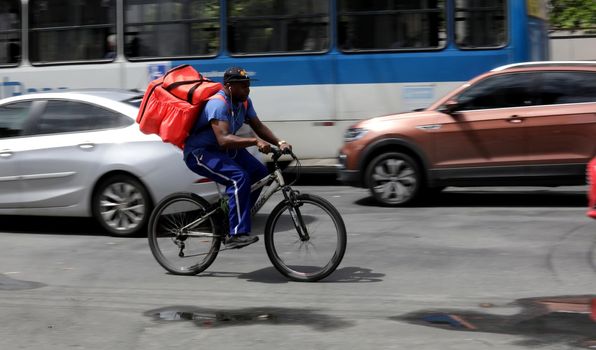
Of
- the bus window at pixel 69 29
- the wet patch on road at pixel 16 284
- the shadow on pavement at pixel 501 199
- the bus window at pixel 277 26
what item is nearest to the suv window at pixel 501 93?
the shadow on pavement at pixel 501 199

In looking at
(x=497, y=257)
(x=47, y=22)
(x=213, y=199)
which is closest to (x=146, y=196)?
(x=213, y=199)

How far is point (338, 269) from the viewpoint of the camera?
7.51 m

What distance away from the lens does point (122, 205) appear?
30.6 feet

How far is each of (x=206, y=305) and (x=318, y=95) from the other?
7440mm

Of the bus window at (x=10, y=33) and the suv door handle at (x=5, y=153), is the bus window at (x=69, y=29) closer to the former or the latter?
the bus window at (x=10, y=33)

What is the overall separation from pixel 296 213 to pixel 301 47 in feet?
22.8

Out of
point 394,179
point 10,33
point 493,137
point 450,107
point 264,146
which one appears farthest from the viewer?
point 10,33

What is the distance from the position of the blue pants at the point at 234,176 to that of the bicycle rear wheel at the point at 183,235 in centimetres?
28

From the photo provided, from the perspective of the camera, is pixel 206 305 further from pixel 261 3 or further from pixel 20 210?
pixel 261 3

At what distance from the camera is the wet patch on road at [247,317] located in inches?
230

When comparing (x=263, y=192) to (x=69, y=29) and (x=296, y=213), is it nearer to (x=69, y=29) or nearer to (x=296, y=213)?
(x=296, y=213)

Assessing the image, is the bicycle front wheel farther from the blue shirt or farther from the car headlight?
the car headlight

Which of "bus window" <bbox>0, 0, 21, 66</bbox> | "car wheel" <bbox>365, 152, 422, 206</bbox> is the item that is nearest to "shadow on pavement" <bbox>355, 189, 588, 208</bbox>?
"car wheel" <bbox>365, 152, 422, 206</bbox>

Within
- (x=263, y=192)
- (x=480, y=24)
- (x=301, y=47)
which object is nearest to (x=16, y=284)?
(x=263, y=192)
